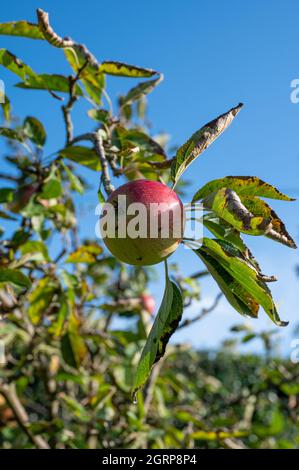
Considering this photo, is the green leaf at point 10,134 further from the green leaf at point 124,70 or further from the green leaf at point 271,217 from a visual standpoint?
the green leaf at point 271,217

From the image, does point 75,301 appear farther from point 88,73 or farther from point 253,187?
point 253,187

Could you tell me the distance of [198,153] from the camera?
761 millimetres

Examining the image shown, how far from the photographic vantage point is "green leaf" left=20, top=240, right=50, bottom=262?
1.51 metres

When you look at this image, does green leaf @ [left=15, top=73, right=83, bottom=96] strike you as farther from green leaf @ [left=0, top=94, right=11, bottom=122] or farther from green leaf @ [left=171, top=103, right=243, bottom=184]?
green leaf @ [left=171, top=103, right=243, bottom=184]

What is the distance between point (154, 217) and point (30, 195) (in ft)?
3.01

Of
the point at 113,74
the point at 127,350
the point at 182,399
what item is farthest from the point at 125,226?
the point at 182,399

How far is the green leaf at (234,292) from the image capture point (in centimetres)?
75

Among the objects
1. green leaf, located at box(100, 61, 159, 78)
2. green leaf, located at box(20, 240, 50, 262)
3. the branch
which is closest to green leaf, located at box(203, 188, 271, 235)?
green leaf, located at box(100, 61, 159, 78)

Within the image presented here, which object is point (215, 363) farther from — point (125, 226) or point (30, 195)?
point (125, 226)

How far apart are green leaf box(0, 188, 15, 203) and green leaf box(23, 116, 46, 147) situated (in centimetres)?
15

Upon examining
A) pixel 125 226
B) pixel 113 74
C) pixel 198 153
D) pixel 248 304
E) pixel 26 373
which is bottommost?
pixel 26 373

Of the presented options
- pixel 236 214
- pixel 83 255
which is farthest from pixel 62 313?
pixel 236 214

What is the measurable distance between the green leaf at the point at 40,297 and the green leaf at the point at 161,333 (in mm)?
886
